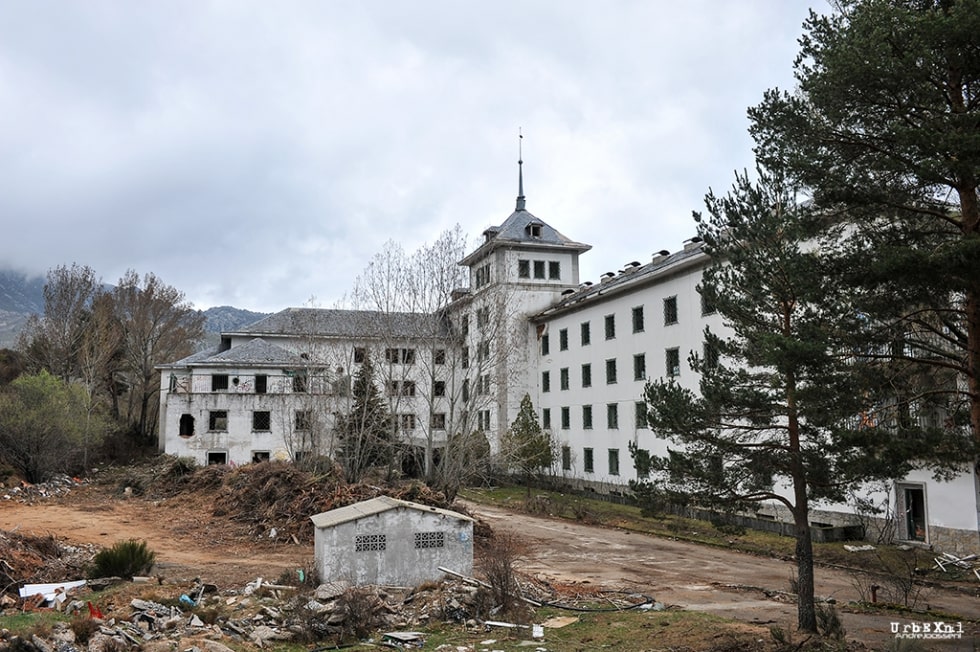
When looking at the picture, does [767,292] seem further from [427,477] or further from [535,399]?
[535,399]

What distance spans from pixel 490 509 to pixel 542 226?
23.1 meters

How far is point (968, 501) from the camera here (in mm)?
20531

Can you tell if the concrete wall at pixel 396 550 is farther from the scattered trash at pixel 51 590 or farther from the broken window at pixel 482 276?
the broken window at pixel 482 276

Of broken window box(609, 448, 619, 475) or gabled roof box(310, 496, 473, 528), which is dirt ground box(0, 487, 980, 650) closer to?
gabled roof box(310, 496, 473, 528)

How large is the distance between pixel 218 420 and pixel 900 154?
41488mm

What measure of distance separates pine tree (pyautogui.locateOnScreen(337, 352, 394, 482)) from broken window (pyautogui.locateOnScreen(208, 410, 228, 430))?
40.0 ft

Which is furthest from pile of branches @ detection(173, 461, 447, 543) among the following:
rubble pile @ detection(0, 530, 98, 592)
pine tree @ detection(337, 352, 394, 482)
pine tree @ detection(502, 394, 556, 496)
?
pine tree @ detection(502, 394, 556, 496)

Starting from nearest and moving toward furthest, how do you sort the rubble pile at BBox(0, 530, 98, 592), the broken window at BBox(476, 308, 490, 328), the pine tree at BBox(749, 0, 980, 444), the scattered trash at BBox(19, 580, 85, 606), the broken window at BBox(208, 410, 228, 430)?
→ the pine tree at BBox(749, 0, 980, 444), the scattered trash at BBox(19, 580, 85, 606), the rubble pile at BBox(0, 530, 98, 592), the broken window at BBox(476, 308, 490, 328), the broken window at BBox(208, 410, 228, 430)

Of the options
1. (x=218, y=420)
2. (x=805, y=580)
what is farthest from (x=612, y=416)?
(x=805, y=580)

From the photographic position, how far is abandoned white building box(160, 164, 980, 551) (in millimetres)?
32219

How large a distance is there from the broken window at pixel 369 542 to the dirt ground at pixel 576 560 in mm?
2901

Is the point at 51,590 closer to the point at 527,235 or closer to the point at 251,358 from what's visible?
the point at 251,358

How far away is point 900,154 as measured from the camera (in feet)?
39.2

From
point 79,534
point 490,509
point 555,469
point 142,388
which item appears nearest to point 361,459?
point 490,509
